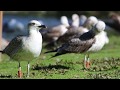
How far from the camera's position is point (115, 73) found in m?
9.62

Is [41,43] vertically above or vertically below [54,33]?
below

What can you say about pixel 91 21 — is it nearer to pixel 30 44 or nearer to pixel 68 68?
pixel 68 68

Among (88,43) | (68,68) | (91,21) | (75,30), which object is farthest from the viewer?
(91,21)

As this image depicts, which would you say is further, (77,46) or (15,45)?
(77,46)

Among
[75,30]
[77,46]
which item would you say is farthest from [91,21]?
[77,46]

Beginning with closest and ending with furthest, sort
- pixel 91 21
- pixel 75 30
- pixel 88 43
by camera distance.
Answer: pixel 88 43 < pixel 75 30 < pixel 91 21

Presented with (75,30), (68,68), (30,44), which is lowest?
(68,68)

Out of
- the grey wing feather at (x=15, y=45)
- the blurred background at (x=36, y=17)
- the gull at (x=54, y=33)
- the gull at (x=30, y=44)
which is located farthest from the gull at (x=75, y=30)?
the blurred background at (x=36, y=17)

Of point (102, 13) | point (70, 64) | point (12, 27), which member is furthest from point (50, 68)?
point (102, 13)

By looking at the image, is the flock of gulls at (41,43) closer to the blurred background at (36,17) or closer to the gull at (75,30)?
the gull at (75,30)

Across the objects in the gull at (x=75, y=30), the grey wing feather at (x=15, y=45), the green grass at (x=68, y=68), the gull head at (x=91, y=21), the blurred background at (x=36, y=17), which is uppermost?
the blurred background at (x=36, y=17)

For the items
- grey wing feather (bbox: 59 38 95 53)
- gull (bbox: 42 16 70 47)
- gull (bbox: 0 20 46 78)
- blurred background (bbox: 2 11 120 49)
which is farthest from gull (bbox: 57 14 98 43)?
blurred background (bbox: 2 11 120 49)
